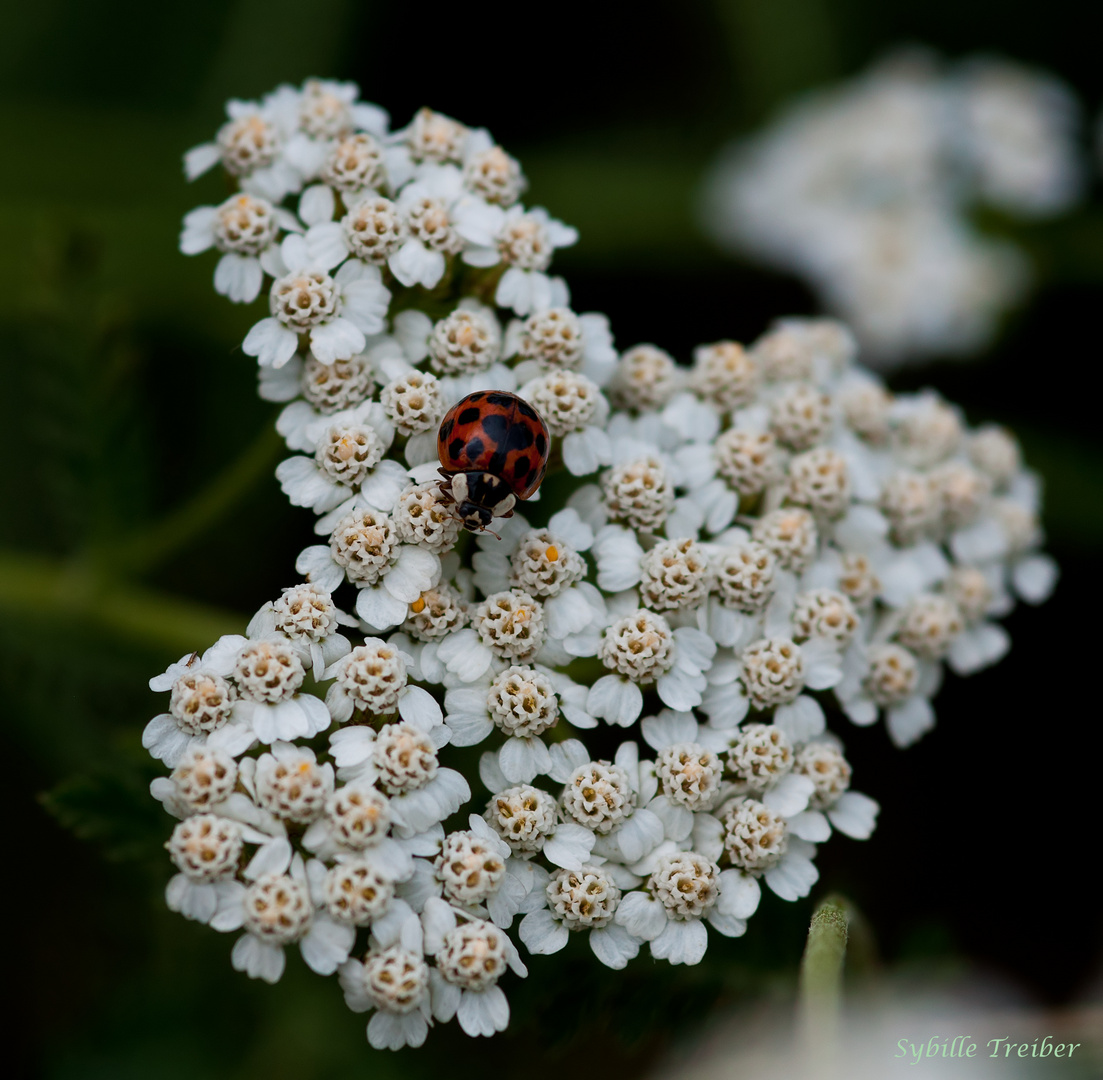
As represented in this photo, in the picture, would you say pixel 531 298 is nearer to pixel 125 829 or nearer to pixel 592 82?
pixel 125 829

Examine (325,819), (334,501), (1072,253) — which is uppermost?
(1072,253)

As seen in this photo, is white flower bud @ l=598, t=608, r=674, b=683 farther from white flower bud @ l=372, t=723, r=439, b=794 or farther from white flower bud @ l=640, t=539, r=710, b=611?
white flower bud @ l=372, t=723, r=439, b=794

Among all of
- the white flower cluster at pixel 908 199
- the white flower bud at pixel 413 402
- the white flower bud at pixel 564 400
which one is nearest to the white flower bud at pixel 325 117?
the white flower bud at pixel 413 402

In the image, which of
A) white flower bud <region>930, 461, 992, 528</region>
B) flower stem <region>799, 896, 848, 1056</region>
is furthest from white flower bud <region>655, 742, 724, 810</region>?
white flower bud <region>930, 461, 992, 528</region>

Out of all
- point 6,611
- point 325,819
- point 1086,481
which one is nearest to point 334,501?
point 325,819

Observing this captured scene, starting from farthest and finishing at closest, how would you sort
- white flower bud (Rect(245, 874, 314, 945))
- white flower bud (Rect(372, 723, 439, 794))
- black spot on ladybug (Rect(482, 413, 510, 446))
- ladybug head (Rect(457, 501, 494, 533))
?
ladybug head (Rect(457, 501, 494, 533)) < black spot on ladybug (Rect(482, 413, 510, 446)) < white flower bud (Rect(372, 723, 439, 794)) < white flower bud (Rect(245, 874, 314, 945))

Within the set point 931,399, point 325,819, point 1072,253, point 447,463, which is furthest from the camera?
point 1072,253
